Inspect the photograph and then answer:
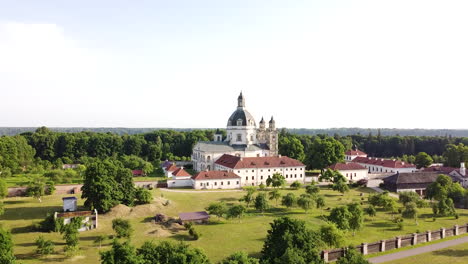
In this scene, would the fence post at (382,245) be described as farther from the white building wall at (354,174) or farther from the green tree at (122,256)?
the white building wall at (354,174)

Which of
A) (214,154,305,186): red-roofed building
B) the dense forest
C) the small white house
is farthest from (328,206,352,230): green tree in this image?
the dense forest

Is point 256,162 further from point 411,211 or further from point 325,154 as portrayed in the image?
point 411,211

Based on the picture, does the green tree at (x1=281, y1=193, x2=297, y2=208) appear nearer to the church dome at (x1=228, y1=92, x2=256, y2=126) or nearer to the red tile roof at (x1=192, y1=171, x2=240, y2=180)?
the red tile roof at (x1=192, y1=171, x2=240, y2=180)

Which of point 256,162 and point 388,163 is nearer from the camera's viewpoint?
point 256,162

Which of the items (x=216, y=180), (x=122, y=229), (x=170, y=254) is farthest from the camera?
(x=216, y=180)

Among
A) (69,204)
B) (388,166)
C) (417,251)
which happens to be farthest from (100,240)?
(388,166)

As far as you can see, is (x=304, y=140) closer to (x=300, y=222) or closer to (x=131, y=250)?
(x=300, y=222)

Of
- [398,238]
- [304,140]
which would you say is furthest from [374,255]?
[304,140]
